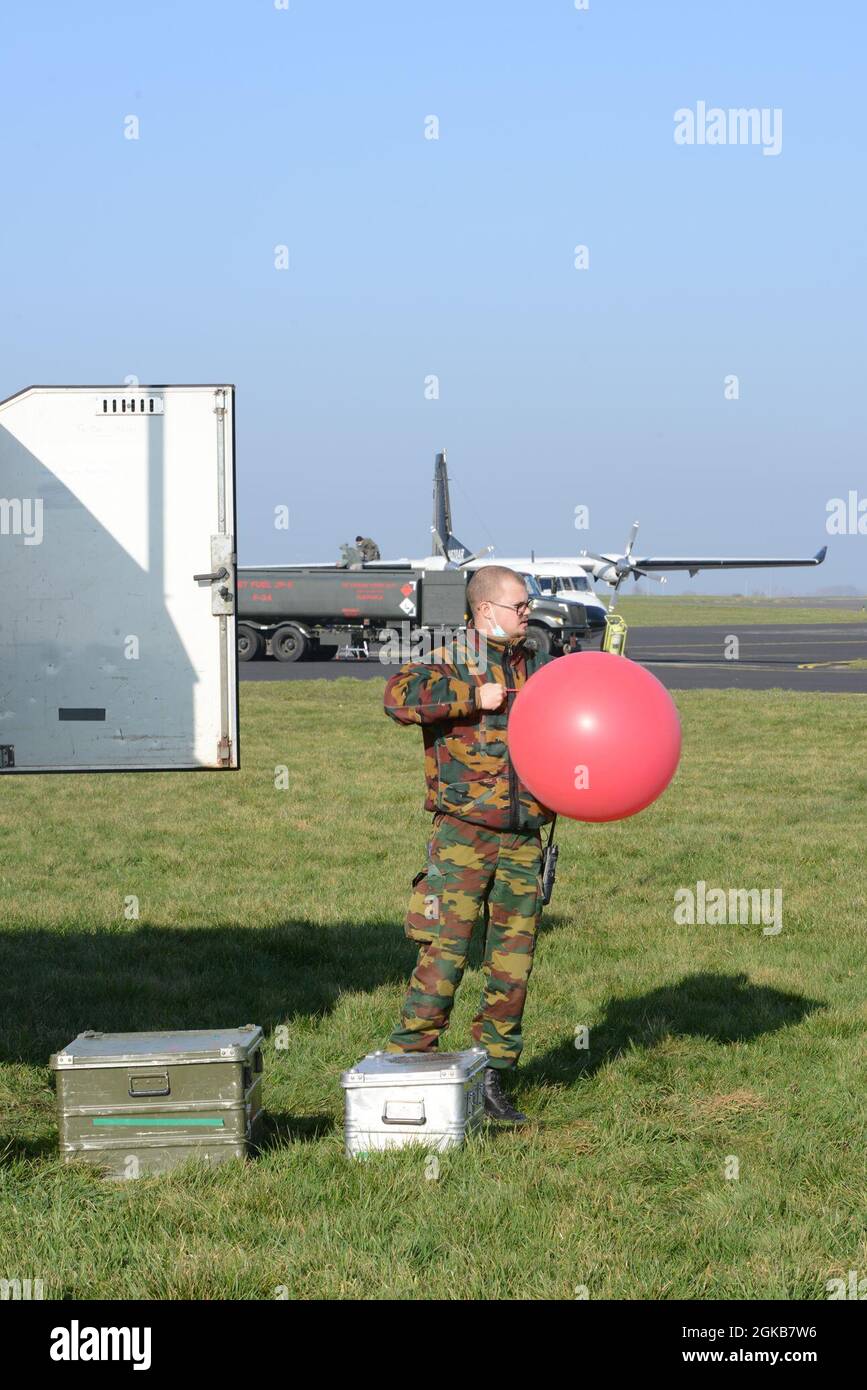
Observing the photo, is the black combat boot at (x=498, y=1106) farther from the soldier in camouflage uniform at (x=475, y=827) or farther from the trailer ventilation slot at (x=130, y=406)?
the trailer ventilation slot at (x=130, y=406)

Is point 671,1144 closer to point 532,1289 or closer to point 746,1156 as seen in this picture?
point 746,1156

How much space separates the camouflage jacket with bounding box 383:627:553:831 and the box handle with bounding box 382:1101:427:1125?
3.63 ft

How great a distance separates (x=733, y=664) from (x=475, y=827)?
3447 centimetres

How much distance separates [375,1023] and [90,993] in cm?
162

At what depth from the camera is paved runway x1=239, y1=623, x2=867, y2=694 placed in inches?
1252

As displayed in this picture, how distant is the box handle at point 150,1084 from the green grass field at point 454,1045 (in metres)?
0.31

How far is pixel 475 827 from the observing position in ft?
19.4

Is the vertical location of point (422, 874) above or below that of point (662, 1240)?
above

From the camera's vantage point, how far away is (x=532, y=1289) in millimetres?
4355

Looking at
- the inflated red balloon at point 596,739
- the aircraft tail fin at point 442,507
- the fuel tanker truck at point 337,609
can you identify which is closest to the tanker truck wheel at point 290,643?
the fuel tanker truck at point 337,609

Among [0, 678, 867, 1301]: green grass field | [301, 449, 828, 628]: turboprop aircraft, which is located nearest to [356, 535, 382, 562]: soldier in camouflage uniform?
[301, 449, 828, 628]: turboprop aircraft

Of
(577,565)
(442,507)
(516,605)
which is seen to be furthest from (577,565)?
(516,605)

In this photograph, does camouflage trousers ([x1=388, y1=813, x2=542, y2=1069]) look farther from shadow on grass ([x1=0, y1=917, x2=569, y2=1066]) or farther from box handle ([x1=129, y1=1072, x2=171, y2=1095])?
shadow on grass ([x1=0, y1=917, x2=569, y2=1066])

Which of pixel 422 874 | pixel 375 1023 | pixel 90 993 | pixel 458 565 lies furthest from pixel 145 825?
pixel 458 565
